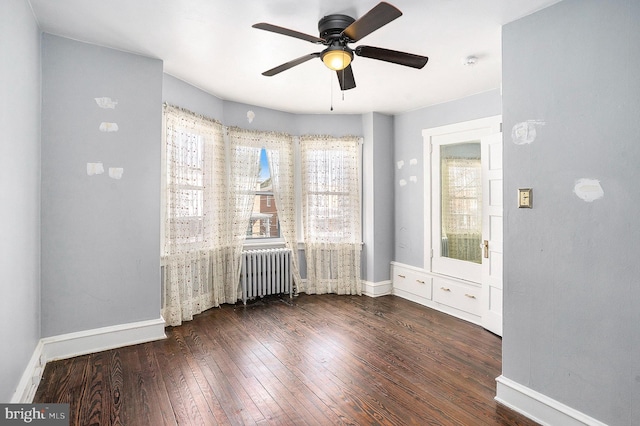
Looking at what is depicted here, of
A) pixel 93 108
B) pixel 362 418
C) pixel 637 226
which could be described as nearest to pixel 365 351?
pixel 362 418

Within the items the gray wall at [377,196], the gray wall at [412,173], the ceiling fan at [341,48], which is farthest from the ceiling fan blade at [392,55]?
the gray wall at [377,196]

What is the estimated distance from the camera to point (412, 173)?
4.92 meters

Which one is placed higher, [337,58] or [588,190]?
[337,58]

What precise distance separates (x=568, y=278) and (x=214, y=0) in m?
2.88

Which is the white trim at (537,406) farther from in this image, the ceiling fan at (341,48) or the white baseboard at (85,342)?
the white baseboard at (85,342)

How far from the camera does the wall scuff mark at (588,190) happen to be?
6.42 feet

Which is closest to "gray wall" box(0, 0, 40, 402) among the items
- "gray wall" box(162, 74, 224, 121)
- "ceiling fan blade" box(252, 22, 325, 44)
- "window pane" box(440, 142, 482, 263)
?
"gray wall" box(162, 74, 224, 121)

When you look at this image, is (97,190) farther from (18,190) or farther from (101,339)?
(101,339)

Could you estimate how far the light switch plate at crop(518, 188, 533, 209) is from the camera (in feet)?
7.43

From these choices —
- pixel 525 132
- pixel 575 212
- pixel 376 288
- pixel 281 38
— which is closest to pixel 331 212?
pixel 376 288

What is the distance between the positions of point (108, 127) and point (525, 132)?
338 cm

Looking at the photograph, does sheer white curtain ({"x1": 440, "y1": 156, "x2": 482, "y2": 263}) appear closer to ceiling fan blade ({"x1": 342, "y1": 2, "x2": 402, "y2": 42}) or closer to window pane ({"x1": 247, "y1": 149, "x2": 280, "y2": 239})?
window pane ({"x1": 247, "y1": 149, "x2": 280, "y2": 239})

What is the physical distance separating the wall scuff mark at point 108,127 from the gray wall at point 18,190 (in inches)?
17.4

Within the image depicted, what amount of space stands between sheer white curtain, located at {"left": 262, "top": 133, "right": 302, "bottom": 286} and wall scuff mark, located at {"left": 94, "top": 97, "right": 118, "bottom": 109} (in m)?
2.07
